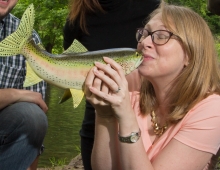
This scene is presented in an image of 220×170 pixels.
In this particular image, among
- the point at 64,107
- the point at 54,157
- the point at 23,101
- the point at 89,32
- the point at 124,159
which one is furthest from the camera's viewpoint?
the point at 64,107

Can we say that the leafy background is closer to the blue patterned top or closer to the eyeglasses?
the blue patterned top

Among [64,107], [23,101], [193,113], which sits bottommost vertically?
[64,107]

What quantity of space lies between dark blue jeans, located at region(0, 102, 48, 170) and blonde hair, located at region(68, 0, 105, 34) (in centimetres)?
84

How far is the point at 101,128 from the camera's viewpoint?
300 centimetres

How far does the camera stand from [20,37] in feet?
8.73

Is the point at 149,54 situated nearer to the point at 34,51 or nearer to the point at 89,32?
the point at 34,51

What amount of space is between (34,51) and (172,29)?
0.86m

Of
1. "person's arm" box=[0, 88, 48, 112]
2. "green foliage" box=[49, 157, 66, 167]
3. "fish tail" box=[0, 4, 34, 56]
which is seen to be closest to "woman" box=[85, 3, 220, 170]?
"fish tail" box=[0, 4, 34, 56]

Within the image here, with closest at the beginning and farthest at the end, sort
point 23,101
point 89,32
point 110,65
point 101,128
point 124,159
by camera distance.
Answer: point 110,65 < point 124,159 < point 101,128 < point 23,101 < point 89,32

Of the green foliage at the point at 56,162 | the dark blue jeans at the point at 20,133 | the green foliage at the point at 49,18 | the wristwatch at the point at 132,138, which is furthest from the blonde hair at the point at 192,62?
the green foliage at the point at 49,18

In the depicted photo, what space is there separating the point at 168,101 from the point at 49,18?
20.6m

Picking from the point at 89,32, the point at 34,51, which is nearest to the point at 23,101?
the point at 89,32

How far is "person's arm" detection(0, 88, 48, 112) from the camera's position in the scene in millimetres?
3550

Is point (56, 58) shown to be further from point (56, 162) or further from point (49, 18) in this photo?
point (49, 18)
